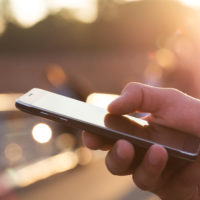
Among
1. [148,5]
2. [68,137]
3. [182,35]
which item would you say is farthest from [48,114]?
[148,5]

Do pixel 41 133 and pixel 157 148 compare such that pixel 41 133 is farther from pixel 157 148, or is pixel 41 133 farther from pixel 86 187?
pixel 157 148

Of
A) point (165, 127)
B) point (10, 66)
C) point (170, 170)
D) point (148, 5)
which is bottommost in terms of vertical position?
point (10, 66)

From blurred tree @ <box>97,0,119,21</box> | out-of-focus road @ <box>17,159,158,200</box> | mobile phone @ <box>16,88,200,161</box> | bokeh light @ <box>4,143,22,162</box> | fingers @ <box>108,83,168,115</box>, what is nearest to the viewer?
mobile phone @ <box>16,88,200,161</box>

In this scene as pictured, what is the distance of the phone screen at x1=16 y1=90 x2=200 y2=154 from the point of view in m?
2.53

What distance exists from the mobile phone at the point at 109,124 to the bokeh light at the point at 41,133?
1.64 meters

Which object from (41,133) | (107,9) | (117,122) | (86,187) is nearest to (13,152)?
(41,133)

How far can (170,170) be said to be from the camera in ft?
9.16

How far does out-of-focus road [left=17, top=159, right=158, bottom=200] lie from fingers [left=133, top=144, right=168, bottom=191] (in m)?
1.99

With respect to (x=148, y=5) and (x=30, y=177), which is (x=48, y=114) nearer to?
(x=30, y=177)

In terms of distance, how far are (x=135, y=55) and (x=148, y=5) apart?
485cm

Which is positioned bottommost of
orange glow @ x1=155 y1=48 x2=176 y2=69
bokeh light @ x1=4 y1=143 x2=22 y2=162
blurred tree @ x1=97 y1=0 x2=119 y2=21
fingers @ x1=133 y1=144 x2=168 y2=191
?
blurred tree @ x1=97 y1=0 x2=119 y2=21

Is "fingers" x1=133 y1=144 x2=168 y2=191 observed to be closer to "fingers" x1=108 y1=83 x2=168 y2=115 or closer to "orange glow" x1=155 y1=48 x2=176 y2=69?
"fingers" x1=108 y1=83 x2=168 y2=115

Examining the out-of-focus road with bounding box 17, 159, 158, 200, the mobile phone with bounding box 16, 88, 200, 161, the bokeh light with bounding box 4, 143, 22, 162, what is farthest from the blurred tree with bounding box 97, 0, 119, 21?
the mobile phone with bounding box 16, 88, 200, 161

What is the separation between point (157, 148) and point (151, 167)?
122 mm
